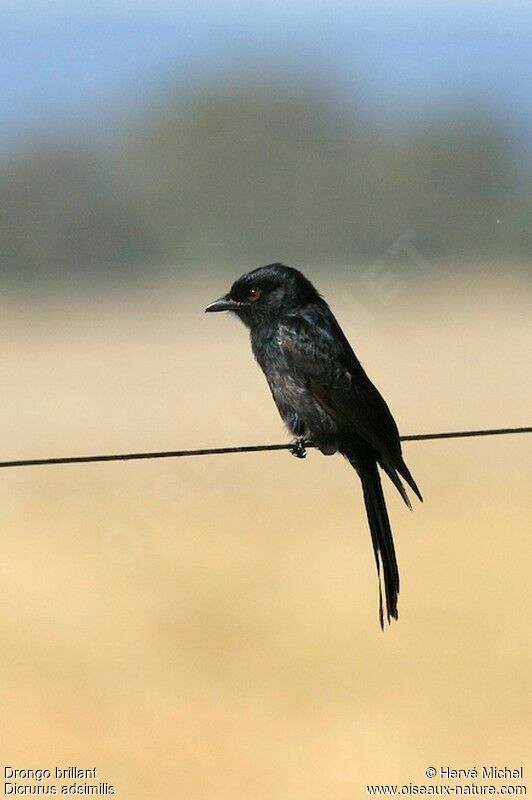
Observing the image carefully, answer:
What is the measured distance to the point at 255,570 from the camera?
21438mm

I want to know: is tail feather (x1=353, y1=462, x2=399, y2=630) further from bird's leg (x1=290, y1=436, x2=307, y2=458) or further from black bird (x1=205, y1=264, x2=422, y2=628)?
bird's leg (x1=290, y1=436, x2=307, y2=458)

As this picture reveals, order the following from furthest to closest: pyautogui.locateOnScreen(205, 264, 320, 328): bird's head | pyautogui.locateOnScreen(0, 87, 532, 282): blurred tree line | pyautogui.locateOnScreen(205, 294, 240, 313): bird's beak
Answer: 1. pyautogui.locateOnScreen(0, 87, 532, 282): blurred tree line
2. pyautogui.locateOnScreen(205, 294, 240, 313): bird's beak
3. pyautogui.locateOnScreen(205, 264, 320, 328): bird's head

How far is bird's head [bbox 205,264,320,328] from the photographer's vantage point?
8.20m

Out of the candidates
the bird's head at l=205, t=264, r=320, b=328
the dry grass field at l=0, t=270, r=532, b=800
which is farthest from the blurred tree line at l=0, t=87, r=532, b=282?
the bird's head at l=205, t=264, r=320, b=328

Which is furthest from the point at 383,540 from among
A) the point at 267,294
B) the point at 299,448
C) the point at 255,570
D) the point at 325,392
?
the point at 255,570

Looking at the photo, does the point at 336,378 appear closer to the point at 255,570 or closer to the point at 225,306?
the point at 225,306

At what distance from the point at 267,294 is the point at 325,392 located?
0.79 metres

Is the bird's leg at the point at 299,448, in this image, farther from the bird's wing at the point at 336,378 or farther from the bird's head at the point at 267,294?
the bird's head at the point at 267,294

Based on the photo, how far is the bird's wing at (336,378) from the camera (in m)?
7.57

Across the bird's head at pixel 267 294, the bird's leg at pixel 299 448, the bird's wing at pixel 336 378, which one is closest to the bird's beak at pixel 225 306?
the bird's head at pixel 267 294

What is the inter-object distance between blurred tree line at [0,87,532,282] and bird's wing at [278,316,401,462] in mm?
54295

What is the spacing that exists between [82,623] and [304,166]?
63.0m

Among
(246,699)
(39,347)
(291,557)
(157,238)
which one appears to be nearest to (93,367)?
(39,347)

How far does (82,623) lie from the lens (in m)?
19.8
